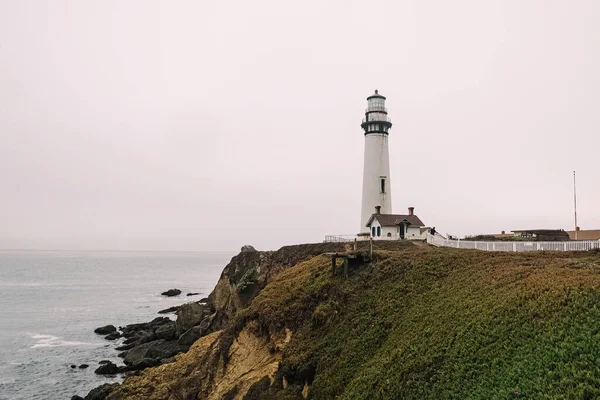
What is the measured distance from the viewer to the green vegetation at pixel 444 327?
37.4 feet

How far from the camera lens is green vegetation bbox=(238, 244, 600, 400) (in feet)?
37.4

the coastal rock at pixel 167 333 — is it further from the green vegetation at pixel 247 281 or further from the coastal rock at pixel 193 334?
the green vegetation at pixel 247 281

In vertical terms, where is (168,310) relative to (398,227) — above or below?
below

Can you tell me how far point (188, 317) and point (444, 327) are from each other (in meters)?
32.8

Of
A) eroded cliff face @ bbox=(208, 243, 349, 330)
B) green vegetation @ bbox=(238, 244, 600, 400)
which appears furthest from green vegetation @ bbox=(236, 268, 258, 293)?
green vegetation @ bbox=(238, 244, 600, 400)

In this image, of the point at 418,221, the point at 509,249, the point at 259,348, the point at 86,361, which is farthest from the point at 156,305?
the point at 509,249

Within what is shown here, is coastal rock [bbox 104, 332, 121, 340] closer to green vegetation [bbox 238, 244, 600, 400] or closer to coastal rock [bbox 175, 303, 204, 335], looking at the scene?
coastal rock [bbox 175, 303, 204, 335]

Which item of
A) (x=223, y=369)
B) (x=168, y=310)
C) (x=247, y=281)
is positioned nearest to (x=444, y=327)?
(x=223, y=369)

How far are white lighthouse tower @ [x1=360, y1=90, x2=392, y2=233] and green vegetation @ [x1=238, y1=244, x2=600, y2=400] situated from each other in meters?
21.6

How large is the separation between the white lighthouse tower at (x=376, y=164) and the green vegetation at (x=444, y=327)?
21.6m

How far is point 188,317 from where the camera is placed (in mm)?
42812

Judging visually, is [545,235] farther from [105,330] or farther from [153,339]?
[105,330]

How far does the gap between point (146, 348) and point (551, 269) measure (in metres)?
34.1

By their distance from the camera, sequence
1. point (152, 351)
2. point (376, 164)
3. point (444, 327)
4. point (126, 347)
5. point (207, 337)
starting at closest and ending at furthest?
point (444, 327)
point (207, 337)
point (152, 351)
point (126, 347)
point (376, 164)
